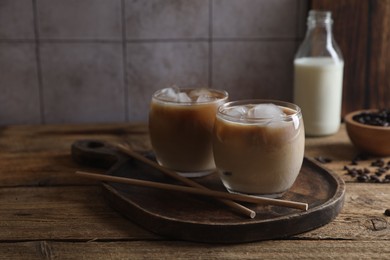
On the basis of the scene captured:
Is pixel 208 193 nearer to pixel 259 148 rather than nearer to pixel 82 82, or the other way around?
pixel 259 148

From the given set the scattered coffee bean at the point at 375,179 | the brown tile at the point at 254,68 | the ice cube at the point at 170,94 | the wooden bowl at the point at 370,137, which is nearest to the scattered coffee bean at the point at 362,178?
the scattered coffee bean at the point at 375,179

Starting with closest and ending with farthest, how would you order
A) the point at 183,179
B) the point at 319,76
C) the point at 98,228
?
the point at 98,228
the point at 183,179
the point at 319,76

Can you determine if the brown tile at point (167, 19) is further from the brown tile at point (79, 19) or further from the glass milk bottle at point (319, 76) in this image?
the glass milk bottle at point (319, 76)

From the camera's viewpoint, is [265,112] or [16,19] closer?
[265,112]

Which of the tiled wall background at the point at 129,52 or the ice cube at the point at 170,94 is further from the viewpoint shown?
the tiled wall background at the point at 129,52

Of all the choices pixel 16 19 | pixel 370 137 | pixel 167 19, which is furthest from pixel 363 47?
pixel 16 19

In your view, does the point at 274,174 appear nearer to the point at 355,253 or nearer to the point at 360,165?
the point at 355,253

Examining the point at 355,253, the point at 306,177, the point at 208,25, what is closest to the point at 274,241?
the point at 355,253
